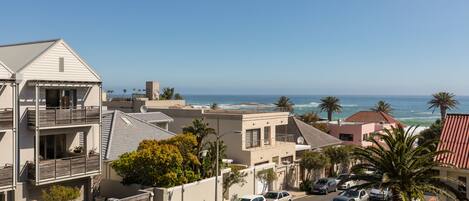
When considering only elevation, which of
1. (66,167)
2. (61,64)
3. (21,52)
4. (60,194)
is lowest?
(60,194)

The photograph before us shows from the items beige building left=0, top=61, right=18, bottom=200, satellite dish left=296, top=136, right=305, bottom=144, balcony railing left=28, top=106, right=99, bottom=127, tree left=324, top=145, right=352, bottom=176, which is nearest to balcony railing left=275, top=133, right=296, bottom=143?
satellite dish left=296, top=136, right=305, bottom=144

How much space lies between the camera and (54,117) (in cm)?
3133

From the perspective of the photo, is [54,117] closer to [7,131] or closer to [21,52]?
[7,131]

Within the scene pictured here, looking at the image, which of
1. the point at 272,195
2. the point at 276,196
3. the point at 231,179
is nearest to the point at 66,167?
the point at 231,179

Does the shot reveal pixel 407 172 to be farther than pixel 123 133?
No

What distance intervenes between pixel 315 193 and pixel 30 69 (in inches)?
1130

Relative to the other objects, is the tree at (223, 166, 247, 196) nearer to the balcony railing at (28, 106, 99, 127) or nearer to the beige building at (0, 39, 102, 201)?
the beige building at (0, 39, 102, 201)

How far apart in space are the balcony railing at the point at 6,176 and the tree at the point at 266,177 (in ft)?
70.3

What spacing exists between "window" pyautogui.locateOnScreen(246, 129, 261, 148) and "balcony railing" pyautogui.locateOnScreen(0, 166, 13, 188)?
2427 cm

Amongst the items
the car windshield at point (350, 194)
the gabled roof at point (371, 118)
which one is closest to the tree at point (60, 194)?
the car windshield at point (350, 194)

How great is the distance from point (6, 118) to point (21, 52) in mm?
6147

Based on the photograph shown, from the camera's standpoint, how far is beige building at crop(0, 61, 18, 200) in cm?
2888

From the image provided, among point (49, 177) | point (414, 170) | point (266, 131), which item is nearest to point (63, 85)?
point (49, 177)

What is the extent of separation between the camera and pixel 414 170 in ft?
81.0
